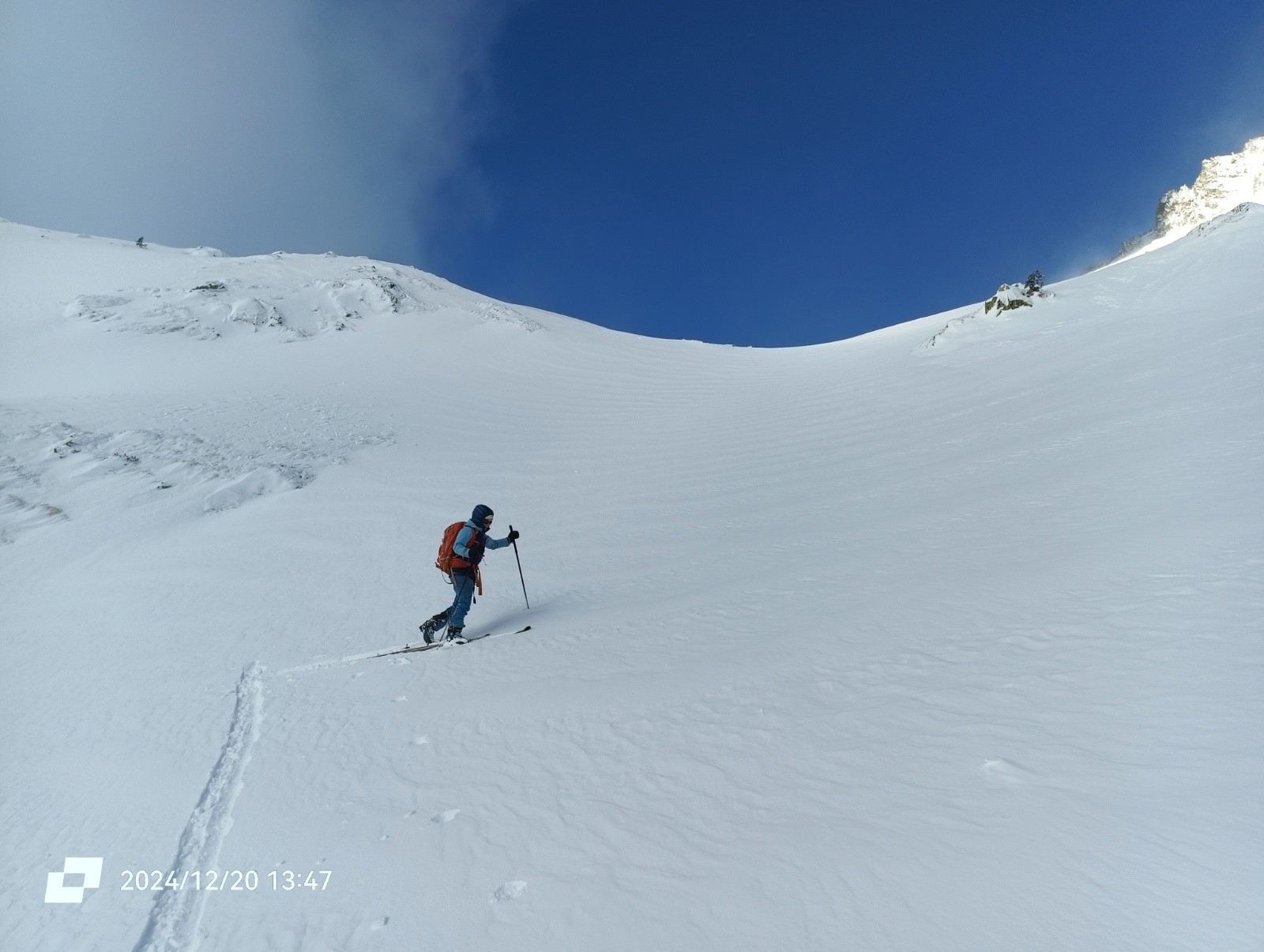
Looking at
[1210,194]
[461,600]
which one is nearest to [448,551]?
[461,600]

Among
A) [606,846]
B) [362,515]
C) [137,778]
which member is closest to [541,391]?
[362,515]

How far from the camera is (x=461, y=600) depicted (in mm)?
7246

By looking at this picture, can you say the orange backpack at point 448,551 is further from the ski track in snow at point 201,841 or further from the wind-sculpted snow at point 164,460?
the wind-sculpted snow at point 164,460

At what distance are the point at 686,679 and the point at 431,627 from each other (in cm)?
370

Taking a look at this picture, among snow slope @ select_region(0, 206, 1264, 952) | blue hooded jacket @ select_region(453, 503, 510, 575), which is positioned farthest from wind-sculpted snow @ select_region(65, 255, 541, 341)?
blue hooded jacket @ select_region(453, 503, 510, 575)

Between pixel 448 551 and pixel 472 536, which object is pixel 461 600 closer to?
pixel 448 551

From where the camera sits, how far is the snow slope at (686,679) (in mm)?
2686

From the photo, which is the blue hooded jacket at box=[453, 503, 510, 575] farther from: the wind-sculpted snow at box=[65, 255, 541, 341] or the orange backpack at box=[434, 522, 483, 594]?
the wind-sculpted snow at box=[65, 255, 541, 341]

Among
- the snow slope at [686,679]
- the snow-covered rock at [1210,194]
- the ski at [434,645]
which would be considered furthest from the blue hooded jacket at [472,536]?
the snow-covered rock at [1210,194]

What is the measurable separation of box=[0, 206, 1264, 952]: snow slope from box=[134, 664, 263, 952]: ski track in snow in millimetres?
28

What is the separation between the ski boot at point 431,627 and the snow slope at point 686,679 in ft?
1.96

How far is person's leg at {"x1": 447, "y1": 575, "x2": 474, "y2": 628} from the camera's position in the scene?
7211 mm

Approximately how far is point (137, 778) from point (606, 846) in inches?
149

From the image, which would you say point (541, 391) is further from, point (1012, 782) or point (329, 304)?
point (1012, 782)
